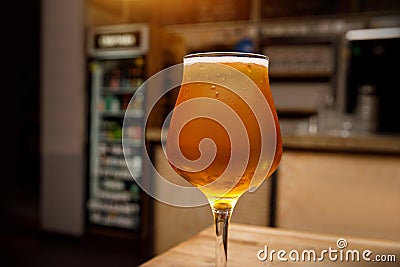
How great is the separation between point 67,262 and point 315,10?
3467 mm

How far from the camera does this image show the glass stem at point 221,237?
0.59m

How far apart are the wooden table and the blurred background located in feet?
8.46

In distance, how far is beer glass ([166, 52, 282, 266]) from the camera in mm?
619

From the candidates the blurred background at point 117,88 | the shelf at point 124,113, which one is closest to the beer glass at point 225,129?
the blurred background at point 117,88

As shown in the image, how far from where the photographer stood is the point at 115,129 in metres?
4.29

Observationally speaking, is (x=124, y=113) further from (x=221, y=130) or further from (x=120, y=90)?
(x=221, y=130)

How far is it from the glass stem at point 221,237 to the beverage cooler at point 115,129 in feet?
11.1

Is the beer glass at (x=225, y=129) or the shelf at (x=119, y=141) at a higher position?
the beer glass at (x=225, y=129)

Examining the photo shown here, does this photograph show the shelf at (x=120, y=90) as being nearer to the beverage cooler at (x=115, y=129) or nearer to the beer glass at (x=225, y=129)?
the beverage cooler at (x=115, y=129)

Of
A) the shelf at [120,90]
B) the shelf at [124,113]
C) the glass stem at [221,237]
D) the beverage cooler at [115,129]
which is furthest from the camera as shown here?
the shelf at [124,113]

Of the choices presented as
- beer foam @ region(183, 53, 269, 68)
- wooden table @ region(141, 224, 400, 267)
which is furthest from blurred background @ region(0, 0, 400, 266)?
beer foam @ region(183, 53, 269, 68)

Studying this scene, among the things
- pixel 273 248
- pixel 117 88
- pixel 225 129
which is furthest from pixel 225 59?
pixel 117 88

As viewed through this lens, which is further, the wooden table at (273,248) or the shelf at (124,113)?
the shelf at (124,113)
